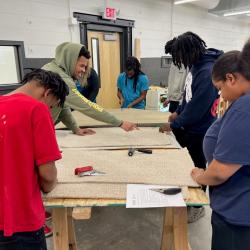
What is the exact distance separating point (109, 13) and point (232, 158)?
432cm

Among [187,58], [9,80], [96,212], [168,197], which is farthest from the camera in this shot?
[9,80]

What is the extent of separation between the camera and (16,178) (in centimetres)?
86

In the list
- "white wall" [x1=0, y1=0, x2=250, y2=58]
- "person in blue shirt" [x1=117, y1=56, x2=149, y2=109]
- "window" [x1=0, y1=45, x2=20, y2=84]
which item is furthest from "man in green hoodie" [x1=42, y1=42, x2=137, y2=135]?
"white wall" [x1=0, y1=0, x2=250, y2=58]

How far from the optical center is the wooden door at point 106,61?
4762mm

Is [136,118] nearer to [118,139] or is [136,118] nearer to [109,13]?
[118,139]

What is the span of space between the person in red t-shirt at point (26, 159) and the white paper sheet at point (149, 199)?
1.04ft

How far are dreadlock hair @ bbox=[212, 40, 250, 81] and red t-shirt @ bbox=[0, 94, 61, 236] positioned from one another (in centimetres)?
62

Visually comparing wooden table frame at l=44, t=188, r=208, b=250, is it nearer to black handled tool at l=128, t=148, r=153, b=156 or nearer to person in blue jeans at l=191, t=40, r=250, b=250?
person in blue jeans at l=191, t=40, r=250, b=250

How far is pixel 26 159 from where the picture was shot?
853mm

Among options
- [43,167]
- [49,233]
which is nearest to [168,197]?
[43,167]

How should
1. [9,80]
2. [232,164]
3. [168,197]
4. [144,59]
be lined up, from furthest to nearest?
1. [144,59]
2. [9,80]
3. [168,197]
4. [232,164]

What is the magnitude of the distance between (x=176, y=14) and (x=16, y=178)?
19.9 feet

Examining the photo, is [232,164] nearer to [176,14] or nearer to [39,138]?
[39,138]

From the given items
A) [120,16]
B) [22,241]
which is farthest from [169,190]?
[120,16]
